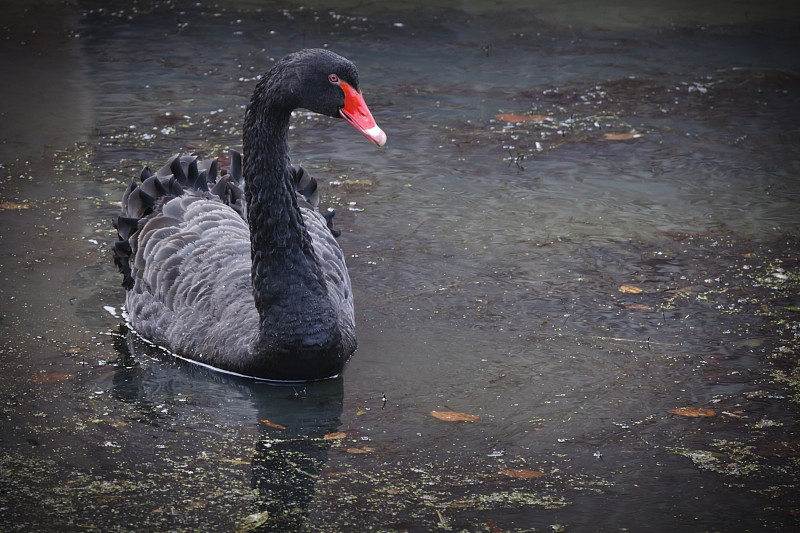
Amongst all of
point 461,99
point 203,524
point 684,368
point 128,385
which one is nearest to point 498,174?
point 461,99

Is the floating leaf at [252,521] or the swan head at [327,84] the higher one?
the swan head at [327,84]

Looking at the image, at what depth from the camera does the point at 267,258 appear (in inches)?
182

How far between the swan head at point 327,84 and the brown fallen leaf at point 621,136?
3.82 meters

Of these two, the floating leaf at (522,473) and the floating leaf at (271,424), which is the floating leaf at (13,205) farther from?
the floating leaf at (522,473)

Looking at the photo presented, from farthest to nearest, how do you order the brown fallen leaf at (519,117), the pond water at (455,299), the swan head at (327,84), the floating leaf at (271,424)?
the brown fallen leaf at (519,117) < the swan head at (327,84) < the floating leaf at (271,424) < the pond water at (455,299)

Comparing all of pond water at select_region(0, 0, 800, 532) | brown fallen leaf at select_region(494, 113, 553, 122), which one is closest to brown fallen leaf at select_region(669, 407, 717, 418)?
pond water at select_region(0, 0, 800, 532)

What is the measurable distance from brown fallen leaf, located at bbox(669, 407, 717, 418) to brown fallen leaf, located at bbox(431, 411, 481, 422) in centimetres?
76

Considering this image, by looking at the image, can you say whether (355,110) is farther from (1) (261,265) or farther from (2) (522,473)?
(2) (522,473)

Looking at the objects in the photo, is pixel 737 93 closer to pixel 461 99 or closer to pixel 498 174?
pixel 461 99

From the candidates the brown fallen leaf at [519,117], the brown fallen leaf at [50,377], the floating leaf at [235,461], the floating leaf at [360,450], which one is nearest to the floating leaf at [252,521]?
the floating leaf at [235,461]

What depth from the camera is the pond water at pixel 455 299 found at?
378 centimetres

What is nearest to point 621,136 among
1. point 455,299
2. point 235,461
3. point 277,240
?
point 455,299

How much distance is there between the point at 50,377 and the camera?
4.56 metres

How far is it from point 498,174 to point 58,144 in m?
2.90
